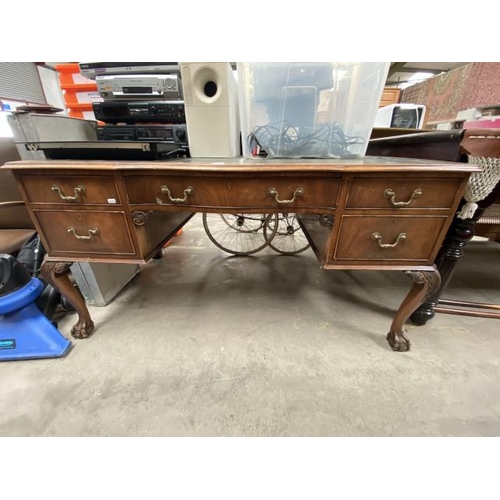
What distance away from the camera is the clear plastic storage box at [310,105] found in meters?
0.82

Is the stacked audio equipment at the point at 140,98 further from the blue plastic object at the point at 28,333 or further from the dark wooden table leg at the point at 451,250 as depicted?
the dark wooden table leg at the point at 451,250

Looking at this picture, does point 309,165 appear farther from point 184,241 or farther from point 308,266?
point 184,241

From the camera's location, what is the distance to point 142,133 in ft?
4.37

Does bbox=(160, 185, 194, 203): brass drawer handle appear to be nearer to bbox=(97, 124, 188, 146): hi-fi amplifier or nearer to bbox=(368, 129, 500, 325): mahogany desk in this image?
bbox=(97, 124, 188, 146): hi-fi amplifier

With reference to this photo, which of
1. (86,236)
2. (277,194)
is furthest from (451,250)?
(86,236)

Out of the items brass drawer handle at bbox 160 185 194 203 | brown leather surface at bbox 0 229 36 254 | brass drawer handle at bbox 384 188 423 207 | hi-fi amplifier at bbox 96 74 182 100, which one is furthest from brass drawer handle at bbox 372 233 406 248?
brown leather surface at bbox 0 229 36 254

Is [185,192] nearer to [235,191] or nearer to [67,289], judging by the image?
[235,191]

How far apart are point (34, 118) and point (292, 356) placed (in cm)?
159

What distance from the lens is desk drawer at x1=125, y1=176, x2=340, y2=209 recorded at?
26.7 inches

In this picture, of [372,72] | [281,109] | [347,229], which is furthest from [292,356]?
[372,72]

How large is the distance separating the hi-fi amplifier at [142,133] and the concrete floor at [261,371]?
0.94 meters

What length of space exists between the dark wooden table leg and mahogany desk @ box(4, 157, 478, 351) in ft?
0.79

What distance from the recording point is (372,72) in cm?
80

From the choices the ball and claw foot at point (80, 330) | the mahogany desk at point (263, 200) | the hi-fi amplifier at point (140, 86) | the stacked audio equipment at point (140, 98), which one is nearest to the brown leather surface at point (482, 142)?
the mahogany desk at point (263, 200)
